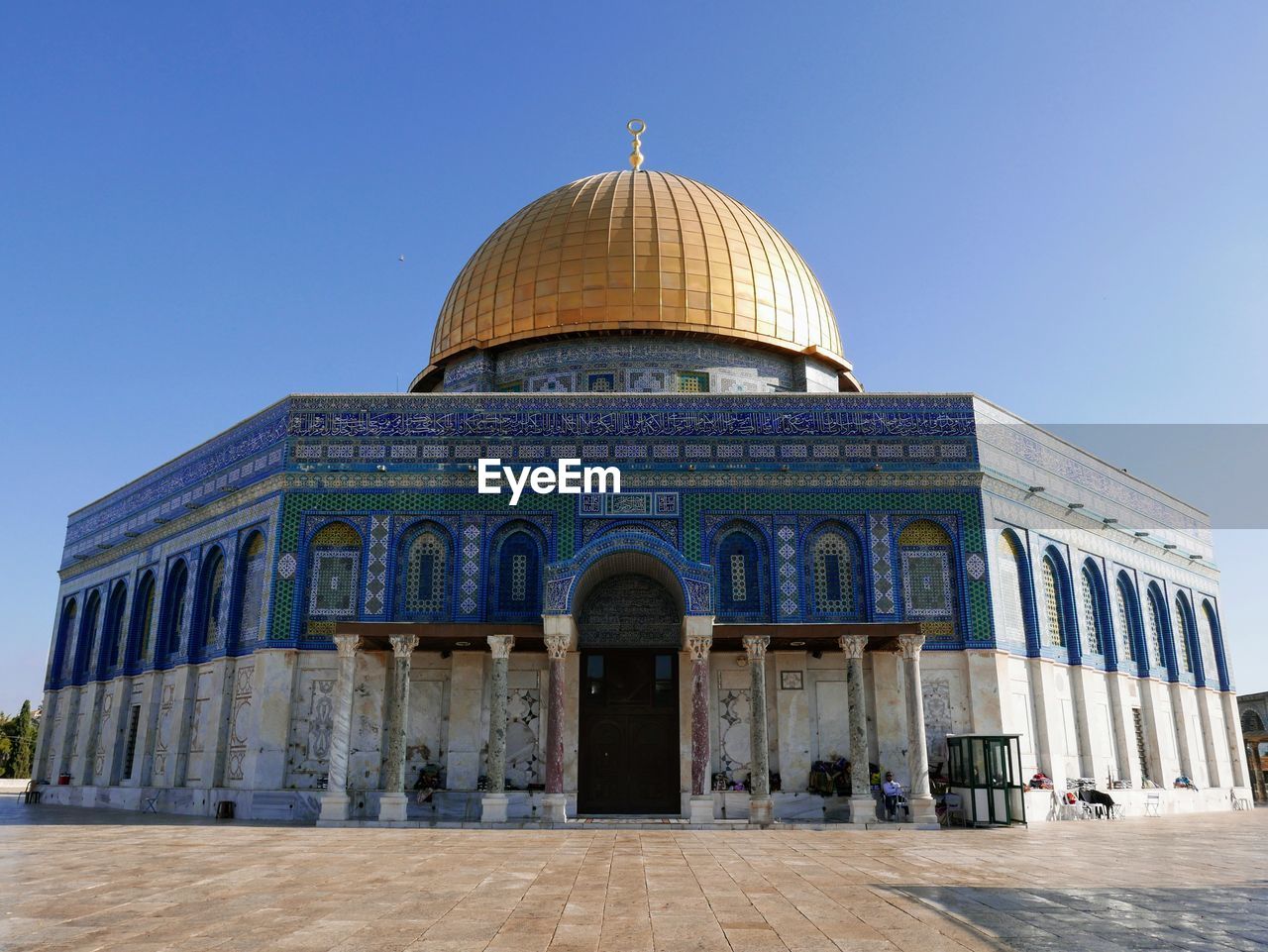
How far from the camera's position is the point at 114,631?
22234 mm

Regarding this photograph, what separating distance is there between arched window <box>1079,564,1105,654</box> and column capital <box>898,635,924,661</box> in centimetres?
533

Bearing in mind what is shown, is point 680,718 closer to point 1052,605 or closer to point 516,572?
point 516,572

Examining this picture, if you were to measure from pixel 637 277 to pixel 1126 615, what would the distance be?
40.0ft

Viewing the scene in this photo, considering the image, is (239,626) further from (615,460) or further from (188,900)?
(188,900)

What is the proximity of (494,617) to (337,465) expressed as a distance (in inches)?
151

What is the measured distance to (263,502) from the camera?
17.6 meters

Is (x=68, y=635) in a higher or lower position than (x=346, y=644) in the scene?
higher

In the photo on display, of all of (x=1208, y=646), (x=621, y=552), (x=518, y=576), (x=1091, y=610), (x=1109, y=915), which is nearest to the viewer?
(x=1109, y=915)

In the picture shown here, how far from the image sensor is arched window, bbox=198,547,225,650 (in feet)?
60.8

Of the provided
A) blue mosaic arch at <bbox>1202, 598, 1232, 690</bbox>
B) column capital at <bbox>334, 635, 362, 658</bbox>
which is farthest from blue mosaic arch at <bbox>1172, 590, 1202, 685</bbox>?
column capital at <bbox>334, 635, 362, 658</bbox>

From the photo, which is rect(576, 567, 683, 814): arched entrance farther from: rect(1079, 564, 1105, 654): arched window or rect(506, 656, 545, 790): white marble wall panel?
rect(1079, 564, 1105, 654): arched window

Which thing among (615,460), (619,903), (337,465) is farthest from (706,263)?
(619,903)

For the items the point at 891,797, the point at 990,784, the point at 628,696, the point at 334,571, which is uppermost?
the point at 334,571

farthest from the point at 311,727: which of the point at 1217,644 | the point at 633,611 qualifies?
the point at 1217,644
